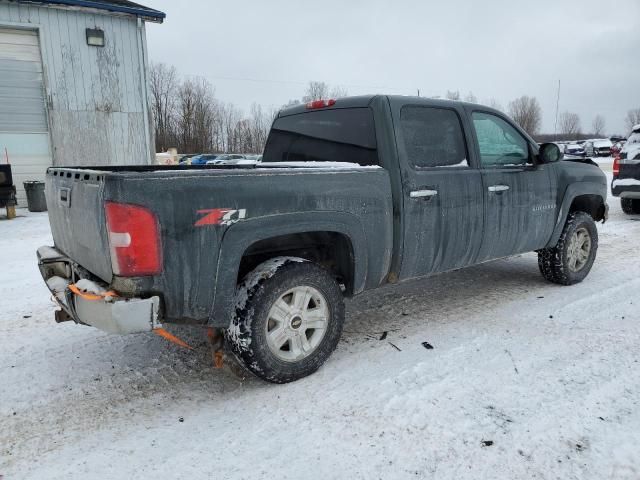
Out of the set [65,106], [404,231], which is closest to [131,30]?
[65,106]

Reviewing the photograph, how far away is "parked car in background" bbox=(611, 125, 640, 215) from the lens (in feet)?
32.4

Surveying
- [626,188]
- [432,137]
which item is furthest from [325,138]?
[626,188]

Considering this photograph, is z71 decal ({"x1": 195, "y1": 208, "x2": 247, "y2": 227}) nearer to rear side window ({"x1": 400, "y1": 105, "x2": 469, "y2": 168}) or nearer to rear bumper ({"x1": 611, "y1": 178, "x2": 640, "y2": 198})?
rear side window ({"x1": 400, "y1": 105, "x2": 469, "y2": 168})

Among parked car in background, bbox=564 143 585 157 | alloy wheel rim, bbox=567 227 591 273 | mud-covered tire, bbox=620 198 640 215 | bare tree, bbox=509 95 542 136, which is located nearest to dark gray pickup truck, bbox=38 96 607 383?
alloy wheel rim, bbox=567 227 591 273

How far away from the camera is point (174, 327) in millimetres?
4199

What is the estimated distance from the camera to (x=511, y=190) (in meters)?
4.47

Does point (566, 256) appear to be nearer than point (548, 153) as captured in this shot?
No

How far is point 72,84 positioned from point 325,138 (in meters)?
11.1

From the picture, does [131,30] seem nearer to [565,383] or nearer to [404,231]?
[404,231]

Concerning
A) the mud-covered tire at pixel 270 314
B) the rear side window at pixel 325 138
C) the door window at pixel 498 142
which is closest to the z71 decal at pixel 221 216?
the mud-covered tire at pixel 270 314

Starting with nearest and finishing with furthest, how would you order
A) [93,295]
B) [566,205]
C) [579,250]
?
1. [93,295]
2. [566,205]
3. [579,250]

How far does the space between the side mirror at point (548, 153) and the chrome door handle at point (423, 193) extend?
1.59 meters

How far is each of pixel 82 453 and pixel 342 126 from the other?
282 centimetres

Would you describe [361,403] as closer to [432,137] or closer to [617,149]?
[432,137]
